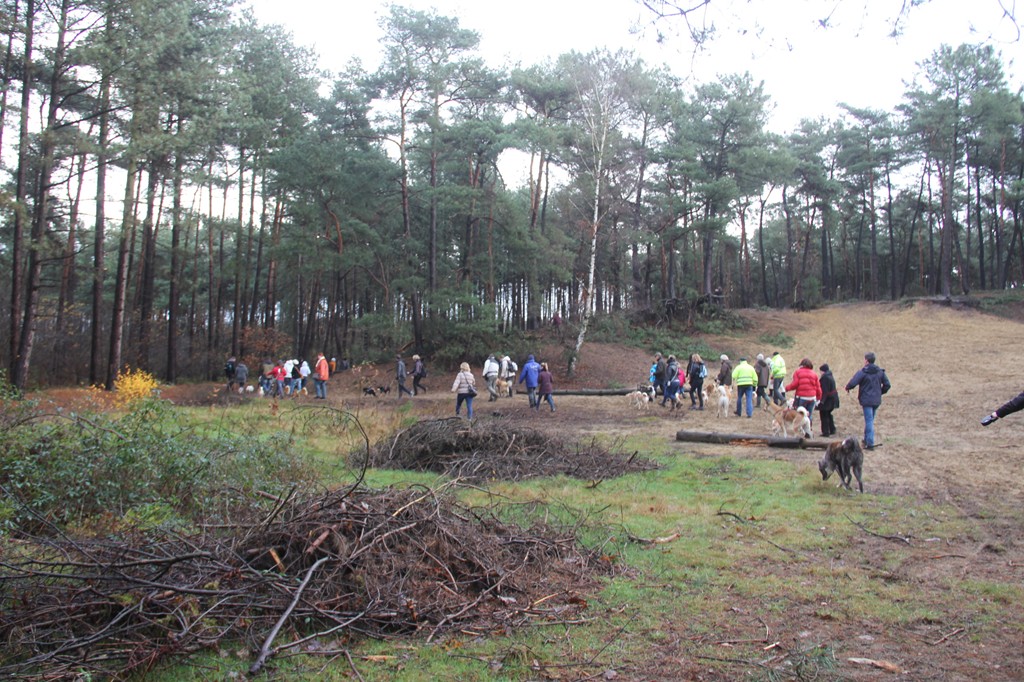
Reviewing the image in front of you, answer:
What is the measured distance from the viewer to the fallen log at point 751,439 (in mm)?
13320

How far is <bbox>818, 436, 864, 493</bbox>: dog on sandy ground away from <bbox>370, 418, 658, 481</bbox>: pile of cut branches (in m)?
3.02

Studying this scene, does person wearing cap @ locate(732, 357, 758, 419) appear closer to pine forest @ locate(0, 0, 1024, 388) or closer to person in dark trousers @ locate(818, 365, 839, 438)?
person in dark trousers @ locate(818, 365, 839, 438)

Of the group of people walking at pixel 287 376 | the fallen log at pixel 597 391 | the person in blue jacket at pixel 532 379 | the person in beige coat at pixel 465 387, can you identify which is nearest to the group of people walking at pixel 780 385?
the fallen log at pixel 597 391

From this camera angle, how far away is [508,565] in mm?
5754

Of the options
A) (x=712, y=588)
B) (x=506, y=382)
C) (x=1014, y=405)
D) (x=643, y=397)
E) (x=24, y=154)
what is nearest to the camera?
(x=712, y=588)

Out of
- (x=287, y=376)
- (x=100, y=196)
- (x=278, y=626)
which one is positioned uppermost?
(x=100, y=196)

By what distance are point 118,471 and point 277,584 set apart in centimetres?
355

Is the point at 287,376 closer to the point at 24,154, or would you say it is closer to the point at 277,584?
the point at 24,154

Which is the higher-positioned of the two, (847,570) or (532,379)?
(532,379)

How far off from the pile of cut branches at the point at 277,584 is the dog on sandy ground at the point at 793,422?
9.19 metres

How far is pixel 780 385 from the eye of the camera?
66.9 ft

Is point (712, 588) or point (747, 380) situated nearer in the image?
point (712, 588)

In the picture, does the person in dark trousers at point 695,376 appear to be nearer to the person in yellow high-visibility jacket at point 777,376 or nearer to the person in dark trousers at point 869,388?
the person in yellow high-visibility jacket at point 777,376

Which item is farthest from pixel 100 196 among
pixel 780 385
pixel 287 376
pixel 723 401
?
pixel 780 385
